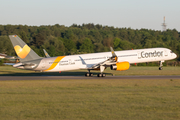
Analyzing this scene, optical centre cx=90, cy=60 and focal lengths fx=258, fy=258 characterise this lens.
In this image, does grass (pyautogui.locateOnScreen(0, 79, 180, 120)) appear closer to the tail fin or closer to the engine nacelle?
the engine nacelle

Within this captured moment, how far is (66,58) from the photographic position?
4012 cm

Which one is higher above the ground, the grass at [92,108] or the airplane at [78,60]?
the airplane at [78,60]

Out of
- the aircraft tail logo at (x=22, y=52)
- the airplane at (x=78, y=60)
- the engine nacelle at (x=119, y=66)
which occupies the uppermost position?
the aircraft tail logo at (x=22, y=52)

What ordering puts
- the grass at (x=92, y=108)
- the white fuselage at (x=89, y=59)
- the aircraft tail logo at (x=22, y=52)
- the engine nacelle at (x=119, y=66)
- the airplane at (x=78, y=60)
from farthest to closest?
1. the white fuselage at (x=89, y=59)
2. the engine nacelle at (x=119, y=66)
3. the airplane at (x=78, y=60)
4. the aircraft tail logo at (x=22, y=52)
5. the grass at (x=92, y=108)

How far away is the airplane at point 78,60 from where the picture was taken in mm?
37312

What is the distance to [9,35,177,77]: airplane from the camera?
3731 cm

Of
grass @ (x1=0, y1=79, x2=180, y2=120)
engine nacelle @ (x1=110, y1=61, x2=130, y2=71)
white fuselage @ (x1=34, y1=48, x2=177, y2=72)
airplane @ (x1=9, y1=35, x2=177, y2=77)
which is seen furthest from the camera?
white fuselage @ (x1=34, y1=48, x2=177, y2=72)

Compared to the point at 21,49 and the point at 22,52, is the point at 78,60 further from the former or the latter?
the point at 21,49

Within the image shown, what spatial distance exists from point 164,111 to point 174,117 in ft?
5.01

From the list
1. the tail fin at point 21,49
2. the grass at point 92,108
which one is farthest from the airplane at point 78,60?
the grass at point 92,108

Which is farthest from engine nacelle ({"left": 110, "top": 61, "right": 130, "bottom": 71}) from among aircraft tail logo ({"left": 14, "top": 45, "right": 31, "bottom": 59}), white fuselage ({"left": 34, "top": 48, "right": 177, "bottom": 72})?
aircraft tail logo ({"left": 14, "top": 45, "right": 31, "bottom": 59})

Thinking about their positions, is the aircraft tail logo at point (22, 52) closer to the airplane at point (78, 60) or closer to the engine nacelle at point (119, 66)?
the airplane at point (78, 60)

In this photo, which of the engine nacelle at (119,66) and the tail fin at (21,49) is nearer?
the tail fin at (21,49)

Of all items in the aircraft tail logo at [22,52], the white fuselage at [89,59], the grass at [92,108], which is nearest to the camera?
the grass at [92,108]
